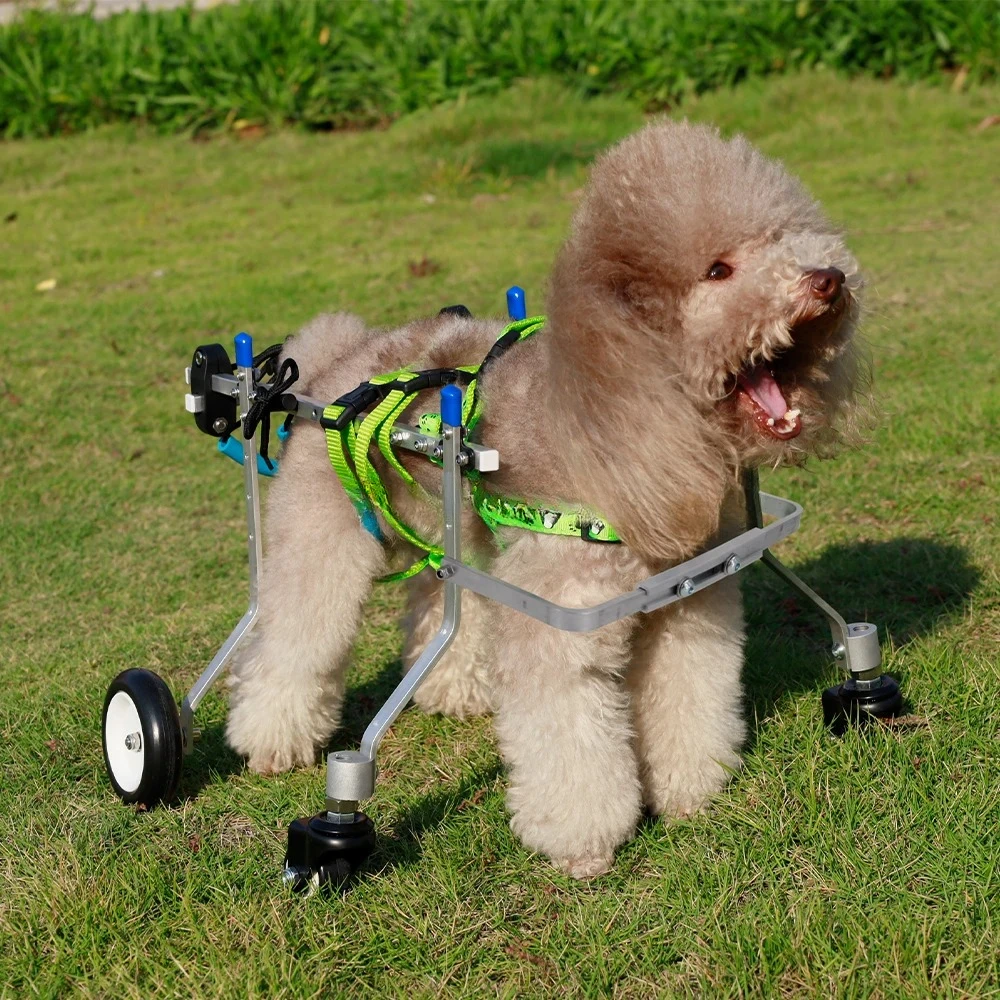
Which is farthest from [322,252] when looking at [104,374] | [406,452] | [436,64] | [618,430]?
[618,430]

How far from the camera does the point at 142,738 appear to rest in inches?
136

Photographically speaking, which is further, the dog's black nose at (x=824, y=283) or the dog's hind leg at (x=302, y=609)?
the dog's hind leg at (x=302, y=609)

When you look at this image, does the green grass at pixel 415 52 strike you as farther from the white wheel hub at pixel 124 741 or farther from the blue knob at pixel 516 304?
the white wheel hub at pixel 124 741

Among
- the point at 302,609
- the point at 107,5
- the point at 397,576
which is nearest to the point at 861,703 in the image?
the point at 397,576

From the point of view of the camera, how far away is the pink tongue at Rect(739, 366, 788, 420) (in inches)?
115

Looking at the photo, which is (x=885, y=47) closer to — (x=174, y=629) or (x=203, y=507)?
(x=203, y=507)

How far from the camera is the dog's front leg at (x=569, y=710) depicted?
3086mm

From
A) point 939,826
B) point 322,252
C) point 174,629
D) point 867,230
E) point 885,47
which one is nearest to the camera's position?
point 939,826

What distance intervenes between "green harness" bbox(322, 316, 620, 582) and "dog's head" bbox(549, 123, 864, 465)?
39 centimetres

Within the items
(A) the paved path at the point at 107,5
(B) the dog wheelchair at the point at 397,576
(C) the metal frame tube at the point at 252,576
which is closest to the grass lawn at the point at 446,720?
(B) the dog wheelchair at the point at 397,576

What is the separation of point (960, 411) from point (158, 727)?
395 cm

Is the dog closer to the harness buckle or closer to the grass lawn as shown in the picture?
the harness buckle

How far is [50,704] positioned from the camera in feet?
13.7

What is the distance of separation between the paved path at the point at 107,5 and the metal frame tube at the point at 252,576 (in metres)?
11.7
